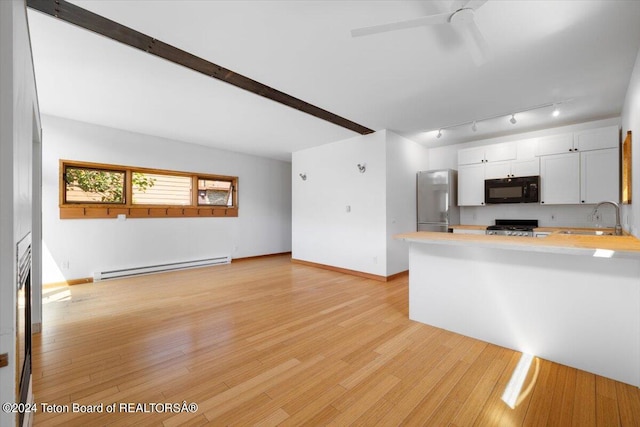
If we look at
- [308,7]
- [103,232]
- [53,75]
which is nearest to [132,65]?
[53,75]

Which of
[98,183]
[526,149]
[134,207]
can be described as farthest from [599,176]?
[98,183]

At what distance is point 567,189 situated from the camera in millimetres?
4262

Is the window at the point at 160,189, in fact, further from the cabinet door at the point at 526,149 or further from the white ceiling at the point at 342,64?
the cabinet door at the point at 526,149

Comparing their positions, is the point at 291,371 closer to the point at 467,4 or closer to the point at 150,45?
the point at 467,4

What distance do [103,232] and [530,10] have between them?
20.9 feet

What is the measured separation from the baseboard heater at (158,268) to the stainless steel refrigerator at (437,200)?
4.54 m

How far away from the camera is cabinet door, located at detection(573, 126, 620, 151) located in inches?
152

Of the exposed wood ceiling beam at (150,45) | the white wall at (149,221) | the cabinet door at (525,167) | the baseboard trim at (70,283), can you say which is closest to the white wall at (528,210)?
the cabinet door at (525,167)

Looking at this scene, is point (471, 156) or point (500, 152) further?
point (471, 156)

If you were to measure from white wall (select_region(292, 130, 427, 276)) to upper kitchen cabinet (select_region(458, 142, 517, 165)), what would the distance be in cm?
87

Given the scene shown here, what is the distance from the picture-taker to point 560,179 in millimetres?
4316

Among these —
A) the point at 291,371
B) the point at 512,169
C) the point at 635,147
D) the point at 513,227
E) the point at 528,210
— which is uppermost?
the point at 512,169

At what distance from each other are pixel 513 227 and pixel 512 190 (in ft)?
2.10

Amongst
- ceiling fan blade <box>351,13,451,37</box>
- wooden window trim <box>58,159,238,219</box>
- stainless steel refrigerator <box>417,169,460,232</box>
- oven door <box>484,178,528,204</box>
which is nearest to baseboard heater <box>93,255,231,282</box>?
wooden window trim <box>58,159,238,219</box>
